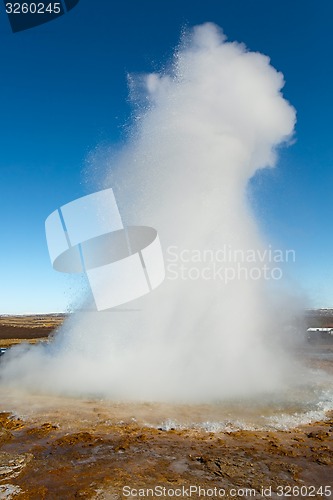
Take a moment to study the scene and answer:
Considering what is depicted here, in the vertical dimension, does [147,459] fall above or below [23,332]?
below

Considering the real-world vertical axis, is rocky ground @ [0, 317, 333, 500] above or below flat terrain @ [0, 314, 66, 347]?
below

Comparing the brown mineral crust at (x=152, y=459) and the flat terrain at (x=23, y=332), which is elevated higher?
the flat terrain at (x=23, y=332)

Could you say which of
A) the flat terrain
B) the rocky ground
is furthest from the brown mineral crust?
the flat terrain

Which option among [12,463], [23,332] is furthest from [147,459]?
[23,332]

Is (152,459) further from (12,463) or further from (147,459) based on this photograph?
(12,463)

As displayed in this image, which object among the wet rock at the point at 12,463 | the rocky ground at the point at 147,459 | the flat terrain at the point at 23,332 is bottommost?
the rocky ground at the point at 147,459

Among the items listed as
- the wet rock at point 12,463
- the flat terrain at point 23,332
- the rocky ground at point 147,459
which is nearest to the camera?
the rocky ground at point 147,459

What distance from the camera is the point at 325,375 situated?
17109mm

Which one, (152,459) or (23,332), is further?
(23,332)

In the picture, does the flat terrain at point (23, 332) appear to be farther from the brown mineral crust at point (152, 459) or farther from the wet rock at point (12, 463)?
the wet rock at point (12, 463)

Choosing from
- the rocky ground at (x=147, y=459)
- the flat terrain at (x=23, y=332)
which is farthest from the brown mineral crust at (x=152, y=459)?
the flat terrain at (x=23, y=332)

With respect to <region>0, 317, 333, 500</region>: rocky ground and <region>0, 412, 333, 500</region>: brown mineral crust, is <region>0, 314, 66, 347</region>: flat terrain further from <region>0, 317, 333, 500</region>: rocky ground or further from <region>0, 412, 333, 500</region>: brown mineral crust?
<region>0, 412, 333, 500</region>: brown mineral crust

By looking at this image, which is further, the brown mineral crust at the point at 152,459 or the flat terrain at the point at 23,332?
the flat terrain at the point at 23,332

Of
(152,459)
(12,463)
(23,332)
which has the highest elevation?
(23,332)
